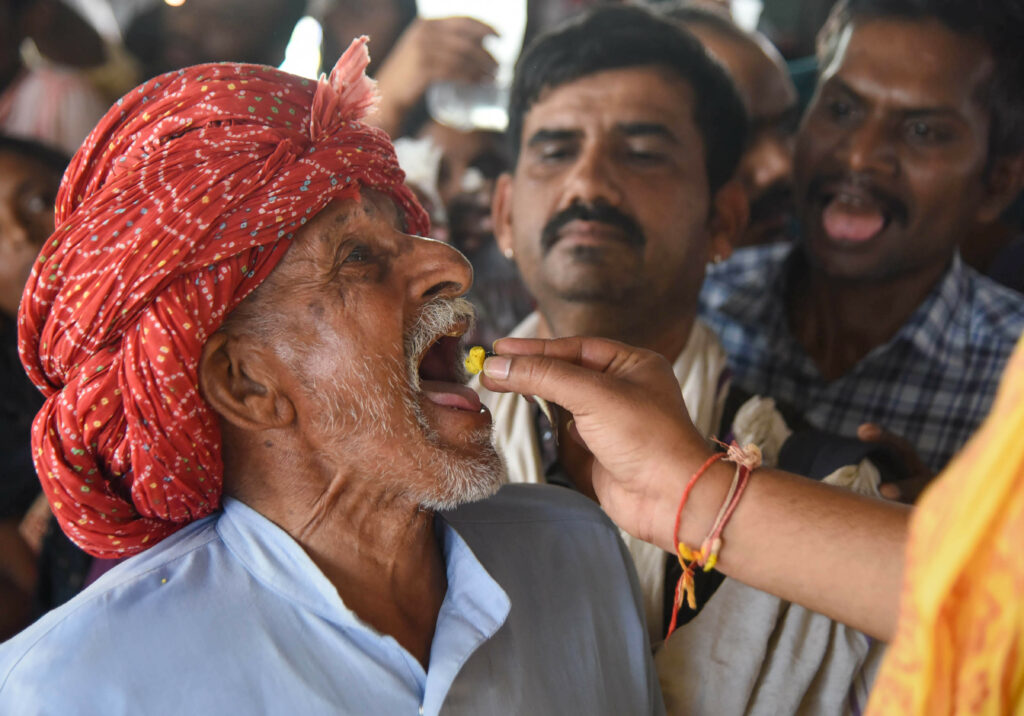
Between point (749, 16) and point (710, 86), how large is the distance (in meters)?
0.73

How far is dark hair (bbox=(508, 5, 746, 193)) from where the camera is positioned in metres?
2.08

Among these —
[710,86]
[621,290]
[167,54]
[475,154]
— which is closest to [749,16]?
[710,86]

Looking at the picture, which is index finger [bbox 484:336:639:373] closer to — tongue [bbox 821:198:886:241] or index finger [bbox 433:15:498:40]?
tongue [bbox 821:198:886:241]

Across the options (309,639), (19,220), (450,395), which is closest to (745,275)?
(450,395)

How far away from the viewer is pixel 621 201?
6.59 feet

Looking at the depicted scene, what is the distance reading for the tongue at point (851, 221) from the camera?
2311 mm

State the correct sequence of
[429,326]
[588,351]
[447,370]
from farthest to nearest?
[447,370] → [429,326] → [588,351]

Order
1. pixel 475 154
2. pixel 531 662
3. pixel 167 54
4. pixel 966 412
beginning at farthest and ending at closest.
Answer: pixel 475 154 → pixel 167 54 → pixel 966 412 → pixel 531 662

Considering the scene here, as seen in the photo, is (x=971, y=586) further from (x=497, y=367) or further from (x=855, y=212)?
(x=855, y=212)

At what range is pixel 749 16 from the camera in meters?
2.69

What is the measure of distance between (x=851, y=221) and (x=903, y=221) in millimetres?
133

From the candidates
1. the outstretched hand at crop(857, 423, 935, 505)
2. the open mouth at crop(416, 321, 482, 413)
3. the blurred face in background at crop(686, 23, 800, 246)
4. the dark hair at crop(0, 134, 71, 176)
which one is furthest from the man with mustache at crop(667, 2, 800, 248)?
the dark hair at crop(0, 134, 71, 176)

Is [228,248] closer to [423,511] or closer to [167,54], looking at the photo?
[423,511]

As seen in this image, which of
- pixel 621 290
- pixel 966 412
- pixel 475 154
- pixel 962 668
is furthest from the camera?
pixel 475 154
